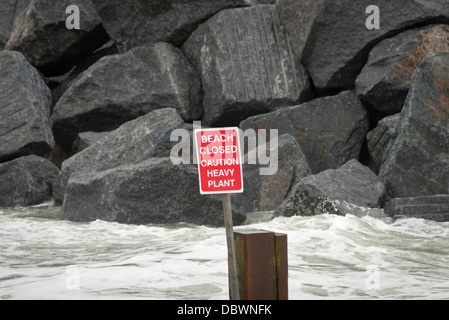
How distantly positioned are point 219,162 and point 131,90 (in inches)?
245

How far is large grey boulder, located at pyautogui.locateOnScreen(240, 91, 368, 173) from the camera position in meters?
8.23

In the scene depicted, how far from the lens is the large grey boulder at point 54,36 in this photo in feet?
31.9

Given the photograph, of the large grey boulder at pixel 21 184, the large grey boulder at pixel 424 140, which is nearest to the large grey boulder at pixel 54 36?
the large grey boulder at pixel 21 184

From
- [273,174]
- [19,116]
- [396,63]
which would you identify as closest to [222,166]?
[273,174]

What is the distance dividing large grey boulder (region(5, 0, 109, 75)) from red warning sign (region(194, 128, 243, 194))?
741 centimetres

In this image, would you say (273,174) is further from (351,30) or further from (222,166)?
(222,166)

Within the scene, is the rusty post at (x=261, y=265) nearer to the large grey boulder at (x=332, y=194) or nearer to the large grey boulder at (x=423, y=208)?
the large grey boulder at (x=332, y=194)

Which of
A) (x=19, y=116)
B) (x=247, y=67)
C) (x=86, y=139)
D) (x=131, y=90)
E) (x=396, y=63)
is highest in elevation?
(x=247, y=67)

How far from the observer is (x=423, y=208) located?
6059 mm

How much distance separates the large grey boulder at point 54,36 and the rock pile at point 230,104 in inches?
0.9

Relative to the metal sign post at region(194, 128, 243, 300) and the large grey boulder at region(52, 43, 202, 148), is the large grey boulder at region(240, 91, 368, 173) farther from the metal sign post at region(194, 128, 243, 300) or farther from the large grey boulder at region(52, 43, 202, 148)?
the metal sign post at region(194, 128, 243, 300)

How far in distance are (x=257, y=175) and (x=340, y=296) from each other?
3869mm
